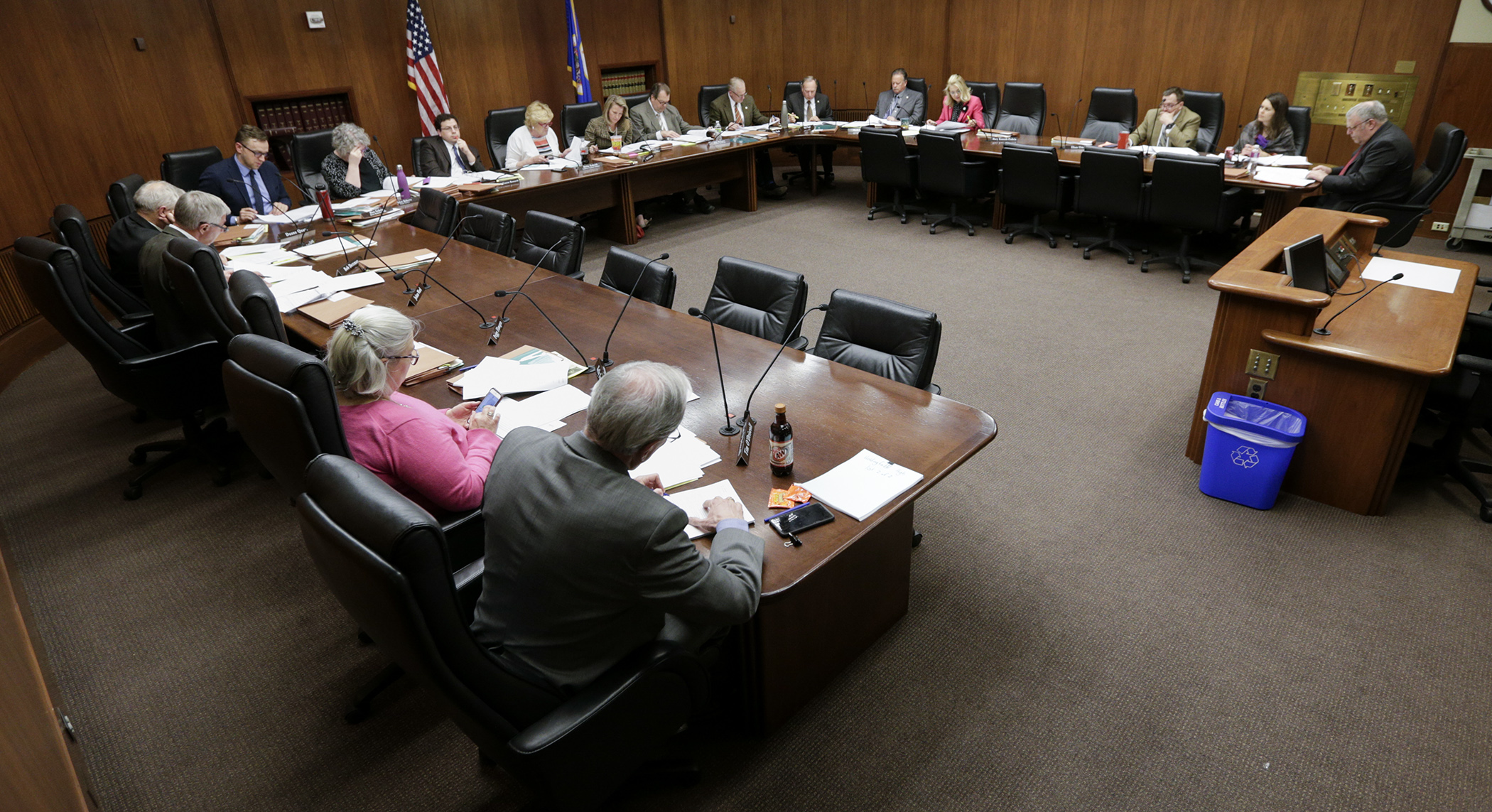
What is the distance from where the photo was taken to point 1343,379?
9.53 ft

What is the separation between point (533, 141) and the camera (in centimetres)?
693

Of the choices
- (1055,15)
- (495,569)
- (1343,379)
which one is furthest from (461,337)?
(1055,15)

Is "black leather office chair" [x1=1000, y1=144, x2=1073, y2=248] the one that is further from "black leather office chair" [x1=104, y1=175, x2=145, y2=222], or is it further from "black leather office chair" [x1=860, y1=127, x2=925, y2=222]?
"black leather office chair" [x1=104, y1=175, x2=145, y2=222]

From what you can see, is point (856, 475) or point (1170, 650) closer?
point (856, 475)

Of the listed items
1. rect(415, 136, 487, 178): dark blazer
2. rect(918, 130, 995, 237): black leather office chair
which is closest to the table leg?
rect(918, 130, 995, 237): black leather office chair

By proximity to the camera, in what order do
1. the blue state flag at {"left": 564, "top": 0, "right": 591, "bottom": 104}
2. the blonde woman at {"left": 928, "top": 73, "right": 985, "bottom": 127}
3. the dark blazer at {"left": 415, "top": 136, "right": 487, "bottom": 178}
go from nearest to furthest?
the dark blazer at {"left": 415, "top": 136, "right": 487, "bottom": 178}, the blonde woman at {"left": 928, "top": 73, "right": 985, "bottom": 127}, the blue state flag at {"left": 564, "top": 0, "right": 591, "bottom": 104}

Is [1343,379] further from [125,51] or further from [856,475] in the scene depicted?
[125,51]

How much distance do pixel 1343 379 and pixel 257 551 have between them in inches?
167

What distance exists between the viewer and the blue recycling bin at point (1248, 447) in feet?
9.70

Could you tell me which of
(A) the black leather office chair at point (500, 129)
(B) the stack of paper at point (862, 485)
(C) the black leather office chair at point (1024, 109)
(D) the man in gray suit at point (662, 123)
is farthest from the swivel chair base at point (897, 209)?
(B) the stack of paper at point (862, 485)

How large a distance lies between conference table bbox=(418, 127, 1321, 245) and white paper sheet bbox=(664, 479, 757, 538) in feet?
13.7

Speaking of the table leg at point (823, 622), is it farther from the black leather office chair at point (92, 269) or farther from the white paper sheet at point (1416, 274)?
the black leather office chair at point (92, 269)

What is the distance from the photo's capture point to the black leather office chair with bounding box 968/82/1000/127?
7986 millimetres

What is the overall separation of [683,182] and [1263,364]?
5.38 metres
